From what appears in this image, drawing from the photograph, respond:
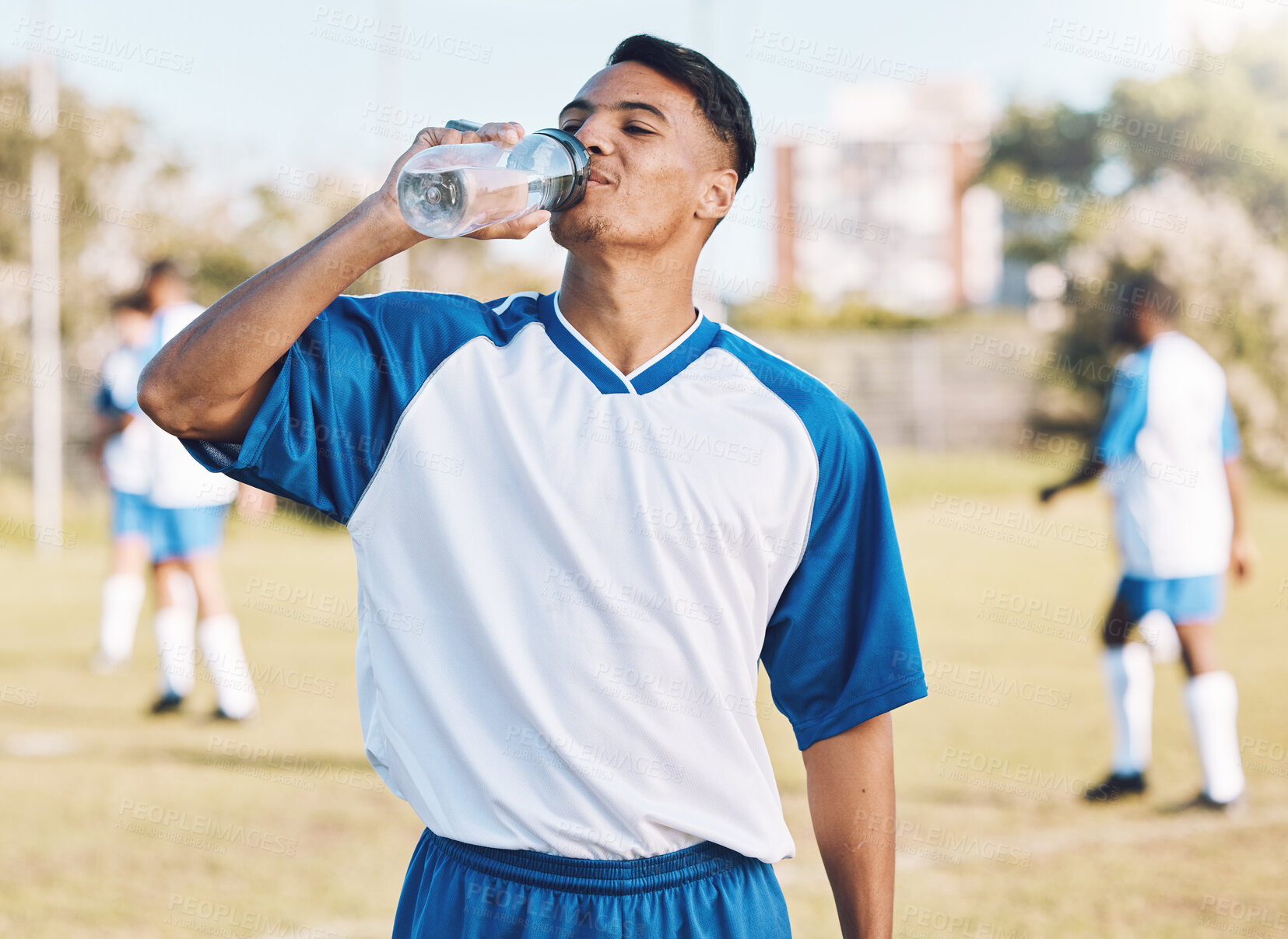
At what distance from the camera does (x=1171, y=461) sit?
576 cm

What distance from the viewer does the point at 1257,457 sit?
22047 mm

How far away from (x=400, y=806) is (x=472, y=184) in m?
4.17

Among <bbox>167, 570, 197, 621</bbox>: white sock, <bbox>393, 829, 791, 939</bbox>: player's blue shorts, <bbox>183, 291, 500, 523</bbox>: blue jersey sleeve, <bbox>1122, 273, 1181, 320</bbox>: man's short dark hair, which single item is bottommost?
<bbox>167, 570, 197, 621</bbox>: white sock

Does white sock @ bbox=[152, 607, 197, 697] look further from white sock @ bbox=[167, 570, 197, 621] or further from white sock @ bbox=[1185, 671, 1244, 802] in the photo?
white sock @ bbox=[1185, 671, 1244, 802]

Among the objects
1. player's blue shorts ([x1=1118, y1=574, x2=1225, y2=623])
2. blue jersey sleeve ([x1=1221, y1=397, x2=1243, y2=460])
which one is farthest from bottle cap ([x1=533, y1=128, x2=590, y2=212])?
blue jersey sleeve ([x1=1221, y1=397, x2=1243, y2=460])

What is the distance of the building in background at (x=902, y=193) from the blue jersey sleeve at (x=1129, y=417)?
5913cm

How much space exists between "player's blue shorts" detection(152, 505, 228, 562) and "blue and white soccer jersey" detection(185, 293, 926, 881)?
526cm

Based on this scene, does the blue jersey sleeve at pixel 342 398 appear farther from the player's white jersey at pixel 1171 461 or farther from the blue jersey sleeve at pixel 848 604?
the player's white jersey at pixel 1171 461

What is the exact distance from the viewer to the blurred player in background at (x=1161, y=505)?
5.65 metres

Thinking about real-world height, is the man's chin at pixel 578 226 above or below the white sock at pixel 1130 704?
above

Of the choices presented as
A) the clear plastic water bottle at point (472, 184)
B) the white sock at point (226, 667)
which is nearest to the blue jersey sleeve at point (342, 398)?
the clear plastic water bottle at point (472, 184)

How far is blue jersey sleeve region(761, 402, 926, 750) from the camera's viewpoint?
6.84 feet

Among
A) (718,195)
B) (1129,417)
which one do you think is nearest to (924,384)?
(1129,417)

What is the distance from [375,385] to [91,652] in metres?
7.87
